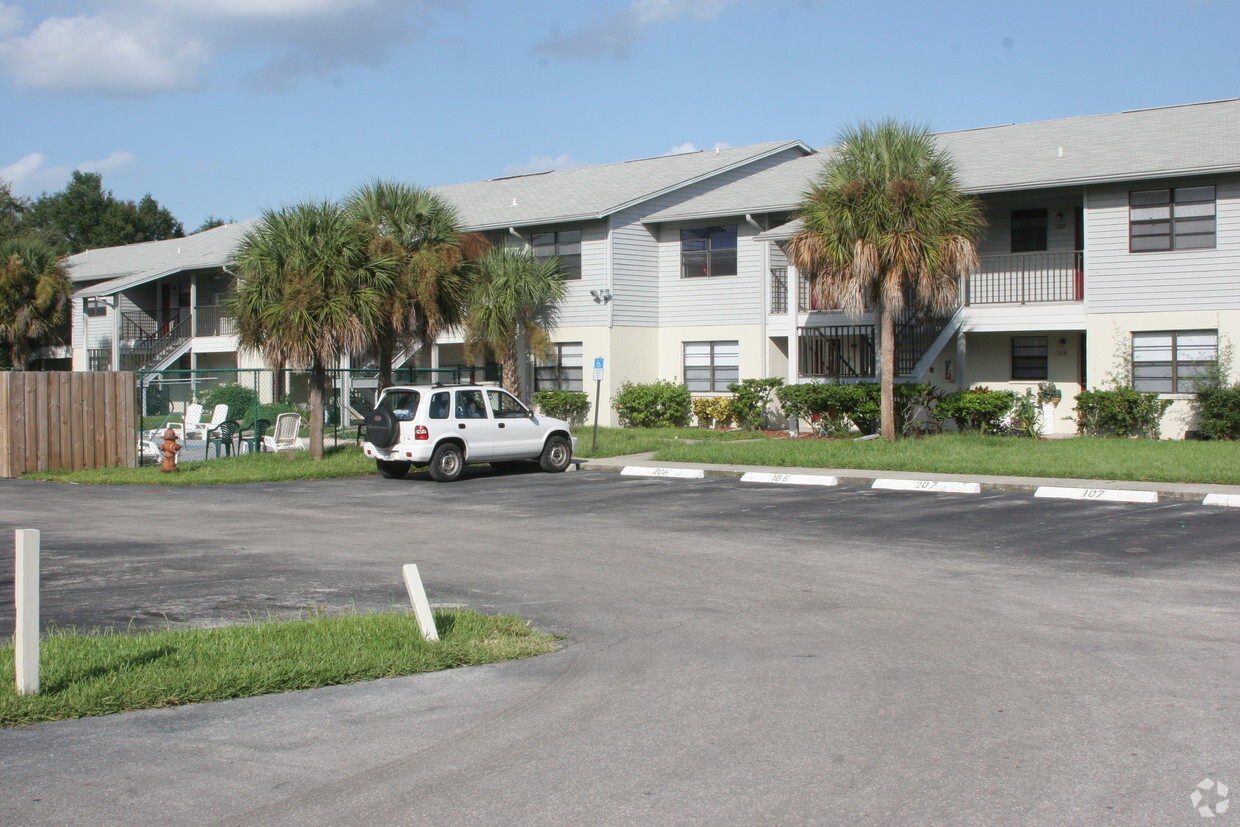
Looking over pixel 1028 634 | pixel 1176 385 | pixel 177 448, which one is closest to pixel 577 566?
pixel 1028 634

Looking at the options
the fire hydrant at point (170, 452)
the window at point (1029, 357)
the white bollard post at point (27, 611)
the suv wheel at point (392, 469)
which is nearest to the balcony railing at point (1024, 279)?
the window at point (1029, 357)

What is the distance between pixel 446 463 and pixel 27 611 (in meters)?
13.9

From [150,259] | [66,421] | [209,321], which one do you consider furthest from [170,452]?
[150,259]

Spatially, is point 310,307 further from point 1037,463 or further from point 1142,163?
point 1142,163

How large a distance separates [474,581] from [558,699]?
13.1 feet

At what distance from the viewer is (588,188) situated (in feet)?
113

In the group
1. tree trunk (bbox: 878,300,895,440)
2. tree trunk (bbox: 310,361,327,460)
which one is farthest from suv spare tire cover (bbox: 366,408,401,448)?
tree trunk (bbox: 878,300,895,440)

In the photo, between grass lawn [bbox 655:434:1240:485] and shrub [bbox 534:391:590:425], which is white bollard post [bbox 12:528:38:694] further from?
shrub [bbox 534:391:590:425]

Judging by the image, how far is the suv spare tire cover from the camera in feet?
65.5

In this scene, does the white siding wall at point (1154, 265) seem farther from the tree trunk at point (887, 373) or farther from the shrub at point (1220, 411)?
the tree trunk at point (887, 373)

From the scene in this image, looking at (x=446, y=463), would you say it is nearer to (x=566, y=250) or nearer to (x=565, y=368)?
(x=565, y=368)

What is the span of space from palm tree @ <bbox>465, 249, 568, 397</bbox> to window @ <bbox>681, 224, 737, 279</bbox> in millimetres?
3449

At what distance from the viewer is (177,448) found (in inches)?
822

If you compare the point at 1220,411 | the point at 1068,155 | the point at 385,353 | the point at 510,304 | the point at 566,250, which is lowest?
the point at 1220,411
